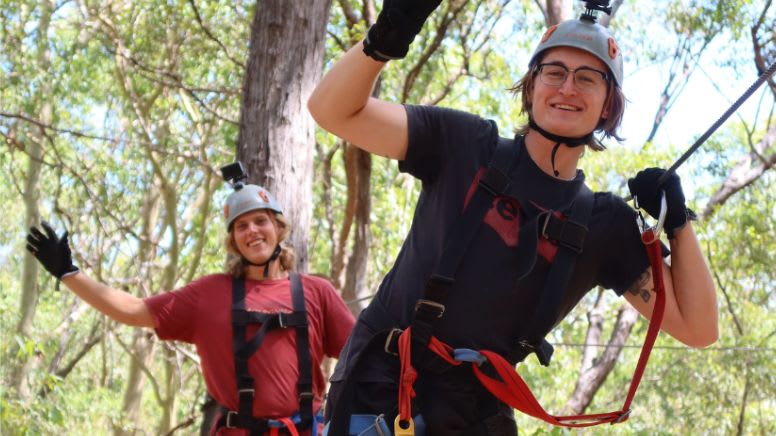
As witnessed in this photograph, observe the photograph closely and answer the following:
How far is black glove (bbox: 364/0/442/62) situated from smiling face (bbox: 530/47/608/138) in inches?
19.2

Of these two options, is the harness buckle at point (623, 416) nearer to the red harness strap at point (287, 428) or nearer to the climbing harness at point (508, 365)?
the climbing harness at point (508, 365)

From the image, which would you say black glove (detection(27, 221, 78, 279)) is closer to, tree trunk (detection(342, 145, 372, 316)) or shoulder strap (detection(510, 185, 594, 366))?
shoulder strap (detection(510, 185, 594, 366))

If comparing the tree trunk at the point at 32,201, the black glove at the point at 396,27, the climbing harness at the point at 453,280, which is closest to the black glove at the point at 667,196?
the climbing harness at the point at 453,280

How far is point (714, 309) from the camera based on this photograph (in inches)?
105

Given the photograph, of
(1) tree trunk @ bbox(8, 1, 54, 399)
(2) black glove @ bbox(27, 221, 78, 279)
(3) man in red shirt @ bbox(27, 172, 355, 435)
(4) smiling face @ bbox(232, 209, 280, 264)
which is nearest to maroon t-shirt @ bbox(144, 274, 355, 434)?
(3) man in red shirt @ bbox(27, 172, 355, 435)

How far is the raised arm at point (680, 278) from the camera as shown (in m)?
2.65

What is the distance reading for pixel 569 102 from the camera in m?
2.59

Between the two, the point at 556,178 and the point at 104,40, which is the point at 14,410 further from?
the point at 556,178

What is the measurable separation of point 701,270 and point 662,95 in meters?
12.5

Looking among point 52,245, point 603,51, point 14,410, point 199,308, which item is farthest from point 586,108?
point 14,410

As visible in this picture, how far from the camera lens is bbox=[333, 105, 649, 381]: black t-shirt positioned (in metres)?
2.47

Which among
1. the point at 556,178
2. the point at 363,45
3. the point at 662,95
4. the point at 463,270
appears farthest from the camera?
the point at 662,95

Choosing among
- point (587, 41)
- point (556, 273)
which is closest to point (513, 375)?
point (556, 273)

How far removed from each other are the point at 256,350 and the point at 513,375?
90.5 inches
